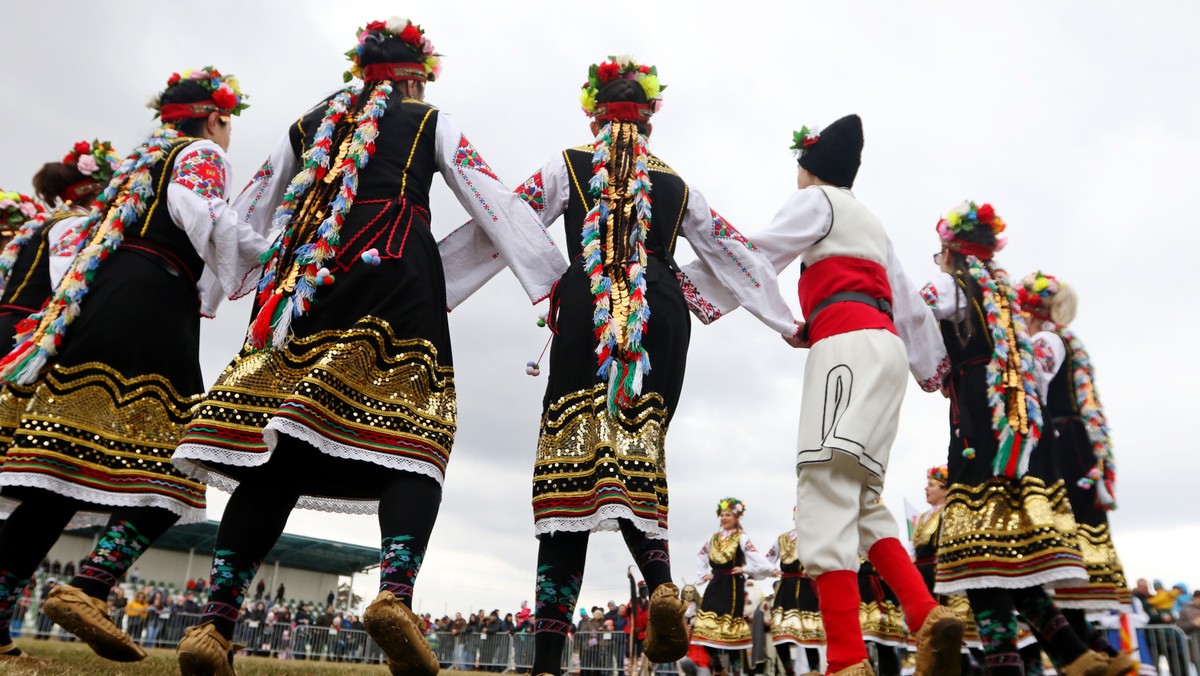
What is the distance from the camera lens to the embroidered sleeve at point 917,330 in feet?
14.6

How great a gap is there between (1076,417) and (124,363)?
6045 mm

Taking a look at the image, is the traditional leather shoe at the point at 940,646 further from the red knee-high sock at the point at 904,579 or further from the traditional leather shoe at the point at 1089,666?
the traditional leather shoe at the point at 1089,666

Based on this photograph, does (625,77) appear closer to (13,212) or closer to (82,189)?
(82,189)

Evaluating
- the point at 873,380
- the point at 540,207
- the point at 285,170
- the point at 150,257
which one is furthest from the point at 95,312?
the point at 873,380

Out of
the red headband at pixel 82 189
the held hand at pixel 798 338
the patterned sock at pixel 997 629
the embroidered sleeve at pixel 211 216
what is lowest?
the patterned sock at pixel 997 629

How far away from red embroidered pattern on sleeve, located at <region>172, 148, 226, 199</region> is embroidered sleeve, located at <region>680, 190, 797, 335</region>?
2159mm

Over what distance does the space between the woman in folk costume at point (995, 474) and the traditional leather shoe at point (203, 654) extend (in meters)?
3.55

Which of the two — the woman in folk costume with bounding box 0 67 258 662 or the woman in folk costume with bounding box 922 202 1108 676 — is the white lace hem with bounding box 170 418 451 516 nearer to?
the woman in folk costume with bounding box 0 67 258 662

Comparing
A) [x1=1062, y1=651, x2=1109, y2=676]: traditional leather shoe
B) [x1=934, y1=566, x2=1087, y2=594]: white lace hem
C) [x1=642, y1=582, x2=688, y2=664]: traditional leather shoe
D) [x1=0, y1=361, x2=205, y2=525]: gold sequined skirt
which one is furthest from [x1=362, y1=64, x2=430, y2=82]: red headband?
[x1=1062, y1=651, x2=1109, y2=676]: traditional leather shoe

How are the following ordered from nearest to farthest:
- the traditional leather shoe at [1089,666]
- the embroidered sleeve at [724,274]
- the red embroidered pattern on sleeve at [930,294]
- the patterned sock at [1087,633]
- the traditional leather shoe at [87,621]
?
the traditional leather shoe at [87,621], the embroidered sleeve at [724,274], the traditional leather shoe at [1089,666], the patterned sock at [1087,633], the red embroidered pattern on sleeve at [930,294]

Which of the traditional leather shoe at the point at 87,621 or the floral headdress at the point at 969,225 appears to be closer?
the traditional leather shoe at the point at 87,621

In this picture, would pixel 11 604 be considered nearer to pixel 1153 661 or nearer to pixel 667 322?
pixel 667 322

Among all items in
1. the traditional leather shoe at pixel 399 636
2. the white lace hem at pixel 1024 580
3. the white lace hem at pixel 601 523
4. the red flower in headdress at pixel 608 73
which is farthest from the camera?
the red flower in headdress at pixel 608 73

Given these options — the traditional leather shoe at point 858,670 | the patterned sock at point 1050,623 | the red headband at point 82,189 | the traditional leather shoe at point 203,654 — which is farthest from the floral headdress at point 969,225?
the red headband at point 82,189
